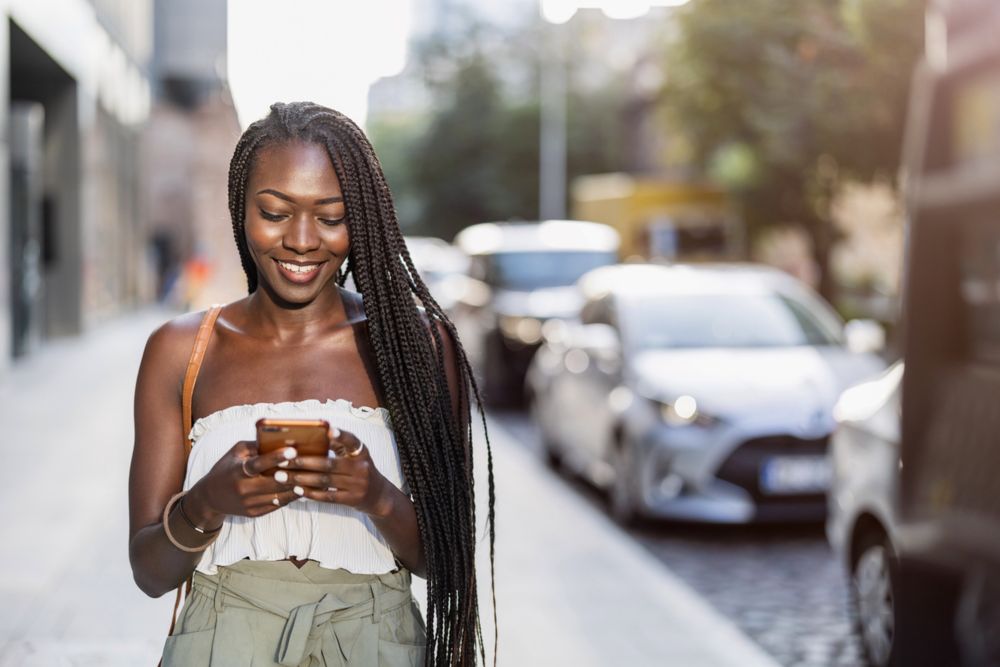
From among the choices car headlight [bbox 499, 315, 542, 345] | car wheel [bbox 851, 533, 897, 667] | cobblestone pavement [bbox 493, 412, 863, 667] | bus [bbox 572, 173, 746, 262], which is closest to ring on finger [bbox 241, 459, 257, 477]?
car wheel [bbox 851, 533, 897, 667]

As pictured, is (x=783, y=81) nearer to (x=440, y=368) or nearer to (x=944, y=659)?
(x=944, y=659)

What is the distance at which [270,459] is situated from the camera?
6.30 feet

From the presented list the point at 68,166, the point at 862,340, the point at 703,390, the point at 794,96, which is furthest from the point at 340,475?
the point at 68,166

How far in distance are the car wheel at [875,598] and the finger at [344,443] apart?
11.8ft

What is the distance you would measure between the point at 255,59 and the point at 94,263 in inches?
512

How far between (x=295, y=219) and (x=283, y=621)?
64 centimetres

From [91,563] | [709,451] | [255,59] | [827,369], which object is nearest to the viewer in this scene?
[91,563]

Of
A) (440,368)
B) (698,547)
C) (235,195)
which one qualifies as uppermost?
(235,195)

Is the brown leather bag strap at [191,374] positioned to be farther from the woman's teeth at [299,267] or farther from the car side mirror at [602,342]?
the car side mirror at [602,342]

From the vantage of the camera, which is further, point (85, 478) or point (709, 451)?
point (85, 478)

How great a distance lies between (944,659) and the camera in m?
4.46

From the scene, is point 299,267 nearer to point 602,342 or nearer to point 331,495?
point 331,495

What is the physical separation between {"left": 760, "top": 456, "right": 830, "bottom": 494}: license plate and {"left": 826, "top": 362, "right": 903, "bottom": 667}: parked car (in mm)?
2098

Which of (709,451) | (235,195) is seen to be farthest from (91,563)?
(235,195)
